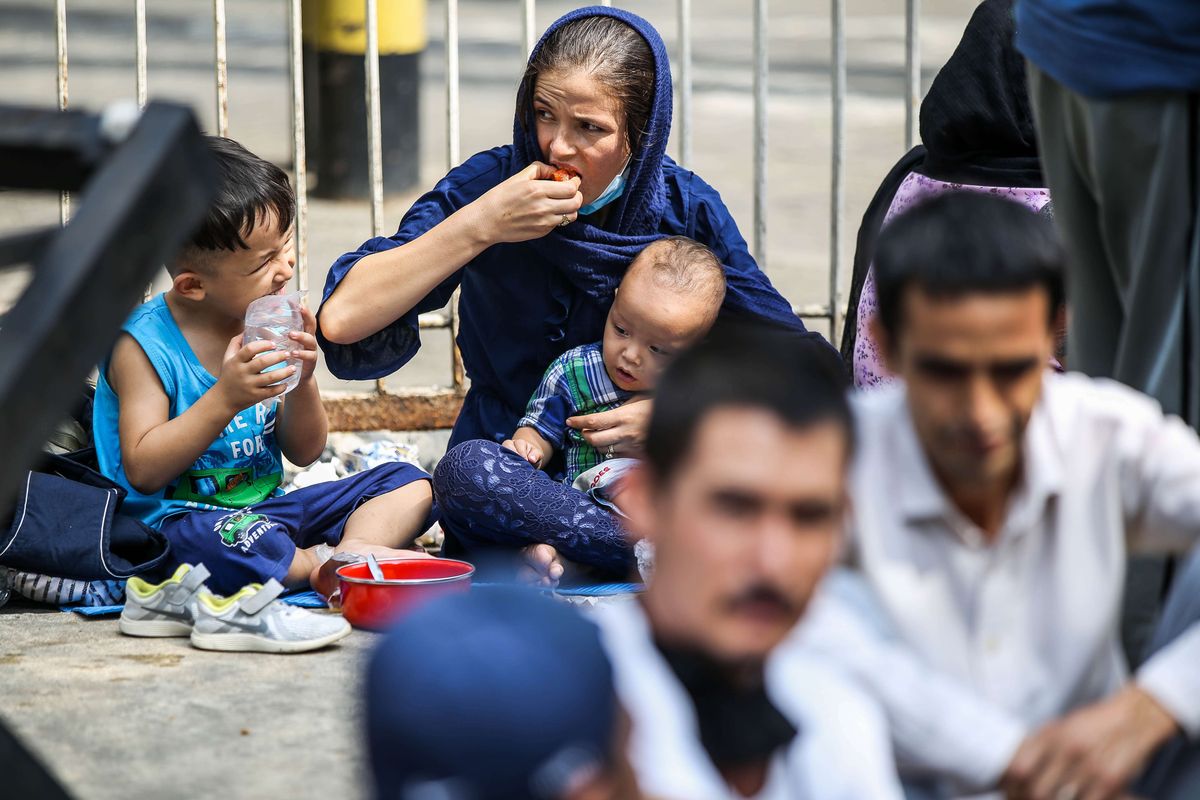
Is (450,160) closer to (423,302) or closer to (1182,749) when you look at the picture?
(423,302)

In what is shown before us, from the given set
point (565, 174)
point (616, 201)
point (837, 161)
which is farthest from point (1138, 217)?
point (837, 161)

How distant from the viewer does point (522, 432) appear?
→ 3.57m

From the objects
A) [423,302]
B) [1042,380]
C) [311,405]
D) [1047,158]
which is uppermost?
[1047,158]

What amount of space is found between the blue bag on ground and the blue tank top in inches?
3.7

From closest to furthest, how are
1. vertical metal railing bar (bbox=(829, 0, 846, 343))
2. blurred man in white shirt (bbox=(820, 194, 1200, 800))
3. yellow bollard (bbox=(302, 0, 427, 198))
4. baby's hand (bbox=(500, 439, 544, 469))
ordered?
blurred man in white shirt (bbox=(820, 194, 1200, 800)) < baby's hand (bbox=(500, 439, 544, 469)) < vertical metal railing bar (bbox=(829, 0, 846, 343)) < yellow bollard (bbox=(302, 0, 427, 198))

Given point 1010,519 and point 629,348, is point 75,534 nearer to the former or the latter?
point 629,348

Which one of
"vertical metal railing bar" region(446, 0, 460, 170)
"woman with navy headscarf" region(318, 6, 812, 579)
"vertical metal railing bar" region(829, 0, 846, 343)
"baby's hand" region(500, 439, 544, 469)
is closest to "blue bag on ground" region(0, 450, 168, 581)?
"woman with navy headscarf" region(318, 6, 812, 579)

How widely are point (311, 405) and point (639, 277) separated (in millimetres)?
791

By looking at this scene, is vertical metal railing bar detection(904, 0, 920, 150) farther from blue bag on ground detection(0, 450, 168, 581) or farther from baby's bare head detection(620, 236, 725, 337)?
blue bag on ground detection(0, 450, 168, 581)

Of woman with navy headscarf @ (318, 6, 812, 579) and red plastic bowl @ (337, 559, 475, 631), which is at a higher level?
woman with navy headscarf @ (318, 6, 812, 579)

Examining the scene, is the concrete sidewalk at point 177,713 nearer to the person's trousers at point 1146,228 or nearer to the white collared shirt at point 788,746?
the white collared shirt at point 788,746

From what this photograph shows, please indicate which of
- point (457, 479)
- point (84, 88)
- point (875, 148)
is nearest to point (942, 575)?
point (457, 479)

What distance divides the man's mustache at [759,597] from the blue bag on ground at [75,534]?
2076mm

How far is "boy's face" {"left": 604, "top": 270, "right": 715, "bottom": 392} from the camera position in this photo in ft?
11.3
